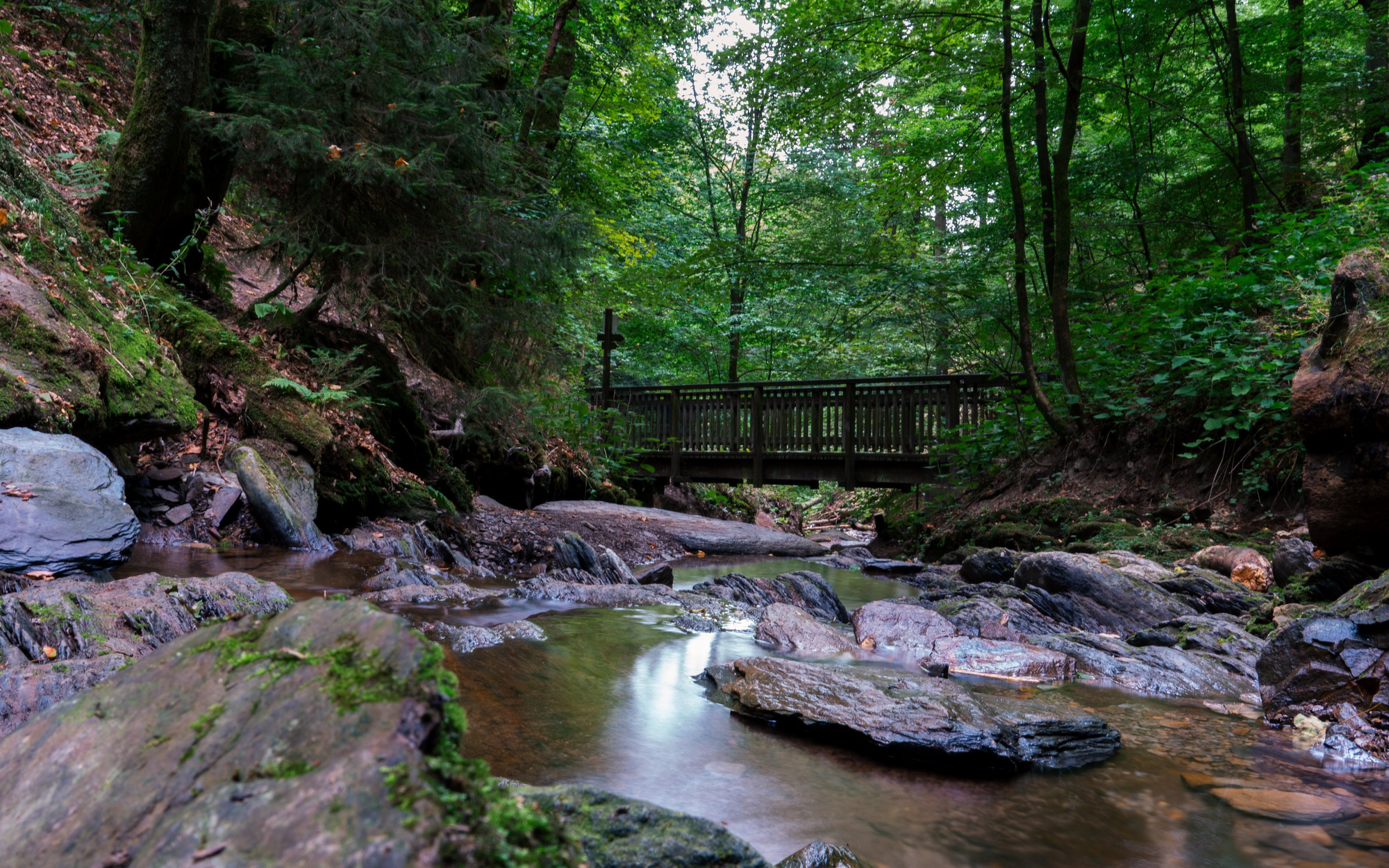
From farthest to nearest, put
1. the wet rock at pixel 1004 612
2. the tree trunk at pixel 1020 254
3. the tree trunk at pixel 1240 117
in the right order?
the tree trunk at pixel 1240 117 → the tree trunk at pixel 1020 254 → the wet rock at pixel 1004 612

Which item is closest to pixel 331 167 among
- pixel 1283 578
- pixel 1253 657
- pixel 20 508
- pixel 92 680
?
pixel 20 508

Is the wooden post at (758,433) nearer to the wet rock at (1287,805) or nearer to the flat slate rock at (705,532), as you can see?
the flat slate rock at (705,532)

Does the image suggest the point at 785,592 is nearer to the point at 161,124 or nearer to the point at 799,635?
the point at 799,635

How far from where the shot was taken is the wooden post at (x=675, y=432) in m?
14.2

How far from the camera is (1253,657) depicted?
4.45 meters

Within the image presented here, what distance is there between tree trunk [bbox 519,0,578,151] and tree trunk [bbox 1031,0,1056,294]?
5773mm

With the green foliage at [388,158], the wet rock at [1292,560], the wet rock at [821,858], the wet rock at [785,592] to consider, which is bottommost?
the wet rock at [785,592]

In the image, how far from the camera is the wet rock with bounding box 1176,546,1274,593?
588cm

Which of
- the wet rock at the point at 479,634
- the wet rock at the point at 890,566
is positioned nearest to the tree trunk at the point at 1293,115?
the wet rock at the point at 890,566

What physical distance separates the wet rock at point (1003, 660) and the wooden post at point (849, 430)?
24.7 ft

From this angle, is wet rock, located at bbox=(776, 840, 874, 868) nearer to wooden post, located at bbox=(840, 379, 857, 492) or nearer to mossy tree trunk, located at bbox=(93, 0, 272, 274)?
mossy tree trunk, located at bbox=(93, 0, 272, 274)

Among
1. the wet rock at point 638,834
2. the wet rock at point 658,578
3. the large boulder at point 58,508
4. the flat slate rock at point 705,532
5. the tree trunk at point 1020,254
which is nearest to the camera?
the wet rock at point 638,834

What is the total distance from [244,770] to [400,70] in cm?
812

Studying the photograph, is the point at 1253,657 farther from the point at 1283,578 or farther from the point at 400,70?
the point at 400,70
